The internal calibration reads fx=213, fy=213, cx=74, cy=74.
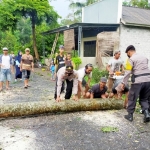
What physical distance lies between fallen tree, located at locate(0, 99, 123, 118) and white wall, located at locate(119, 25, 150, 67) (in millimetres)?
7615

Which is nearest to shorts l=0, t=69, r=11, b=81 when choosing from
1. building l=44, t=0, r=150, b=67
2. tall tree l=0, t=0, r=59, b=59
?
building l=44, t=0, r=150, b=67

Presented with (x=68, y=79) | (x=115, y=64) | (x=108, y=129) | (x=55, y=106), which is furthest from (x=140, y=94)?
(x=115, y=64)

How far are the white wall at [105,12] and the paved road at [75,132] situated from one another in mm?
8851

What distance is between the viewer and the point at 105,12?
45.9 ft

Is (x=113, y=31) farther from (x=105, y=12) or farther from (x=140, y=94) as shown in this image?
(x=140, y=94)

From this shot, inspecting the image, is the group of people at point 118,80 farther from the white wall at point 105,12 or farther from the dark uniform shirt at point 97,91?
the white wall at point 105,12

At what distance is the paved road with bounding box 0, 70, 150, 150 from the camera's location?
375cm

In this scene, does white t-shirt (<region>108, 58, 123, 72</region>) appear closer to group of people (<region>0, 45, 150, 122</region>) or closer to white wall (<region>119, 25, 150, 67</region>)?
group of people (<region>0, 45, 150, 122</region>)

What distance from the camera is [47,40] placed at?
21.2 m

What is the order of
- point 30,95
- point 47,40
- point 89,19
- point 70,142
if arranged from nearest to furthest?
point 70,142
point 30,95
point 89,19
point 47,40

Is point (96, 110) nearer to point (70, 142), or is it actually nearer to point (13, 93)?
point (70, 142)

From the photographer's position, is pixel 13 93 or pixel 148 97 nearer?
pixel 148 97

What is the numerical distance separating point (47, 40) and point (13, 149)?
60.2 feet

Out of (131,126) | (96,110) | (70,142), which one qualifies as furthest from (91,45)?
(70,142)
